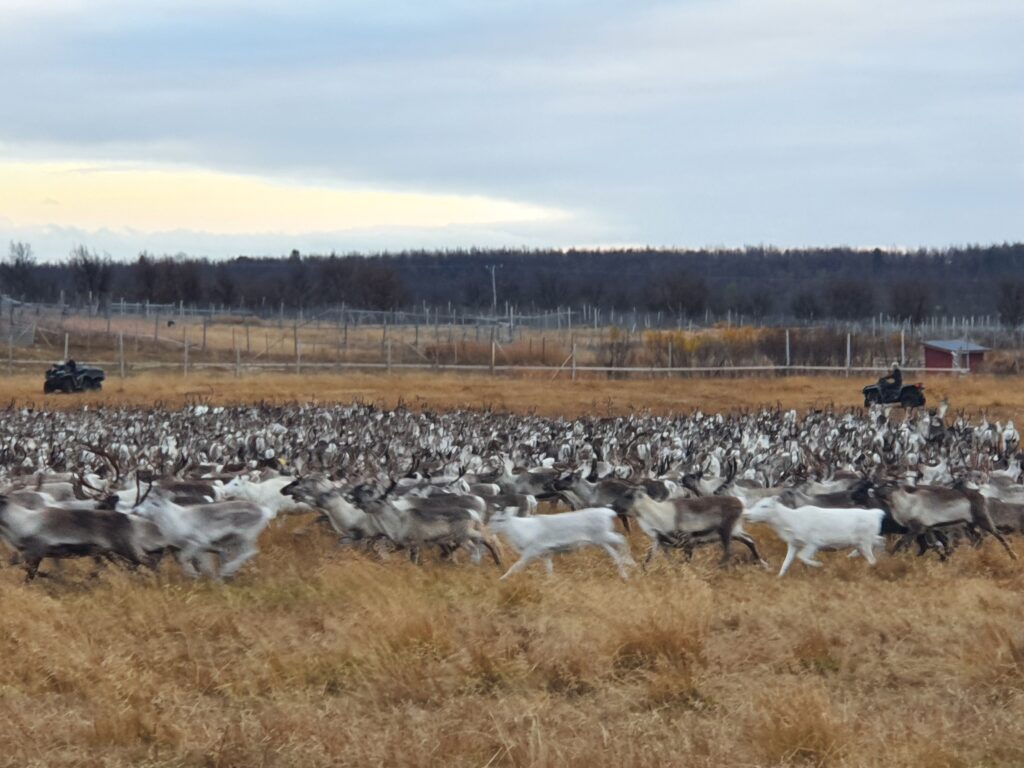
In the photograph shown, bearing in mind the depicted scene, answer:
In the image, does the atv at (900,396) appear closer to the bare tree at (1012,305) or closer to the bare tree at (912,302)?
the bare tree at (1012,305)

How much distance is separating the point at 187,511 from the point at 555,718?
4.93m

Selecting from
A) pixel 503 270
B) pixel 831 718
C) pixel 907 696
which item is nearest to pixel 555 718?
pixel 831 718

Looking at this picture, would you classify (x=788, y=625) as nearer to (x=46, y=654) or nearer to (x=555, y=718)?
(x=555, y=718)

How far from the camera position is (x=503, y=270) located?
140000 millimetres

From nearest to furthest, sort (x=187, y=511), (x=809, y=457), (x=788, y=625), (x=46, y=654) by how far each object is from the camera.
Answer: (x=46, y=654), (x=788, y=625), (x=187, y=511), (x=809, y=457)

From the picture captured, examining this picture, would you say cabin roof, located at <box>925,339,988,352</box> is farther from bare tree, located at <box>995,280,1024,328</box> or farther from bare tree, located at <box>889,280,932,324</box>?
bare tree, located at <box>889,280,932,324</box>

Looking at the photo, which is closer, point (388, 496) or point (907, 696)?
point (907, 696)

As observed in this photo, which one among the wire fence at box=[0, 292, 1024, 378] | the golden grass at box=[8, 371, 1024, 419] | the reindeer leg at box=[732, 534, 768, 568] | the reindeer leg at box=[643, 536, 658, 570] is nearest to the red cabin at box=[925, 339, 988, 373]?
the wire fence at box=[0, 292, 1024, 378]

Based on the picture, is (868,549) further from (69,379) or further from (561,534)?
(69,379)

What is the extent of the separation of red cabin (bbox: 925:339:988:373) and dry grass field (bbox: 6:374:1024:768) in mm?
36159

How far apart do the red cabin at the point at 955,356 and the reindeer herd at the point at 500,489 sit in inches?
974

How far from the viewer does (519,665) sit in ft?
29.8

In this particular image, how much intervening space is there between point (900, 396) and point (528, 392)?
10344 millimetres

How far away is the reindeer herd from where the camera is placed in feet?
39.0
